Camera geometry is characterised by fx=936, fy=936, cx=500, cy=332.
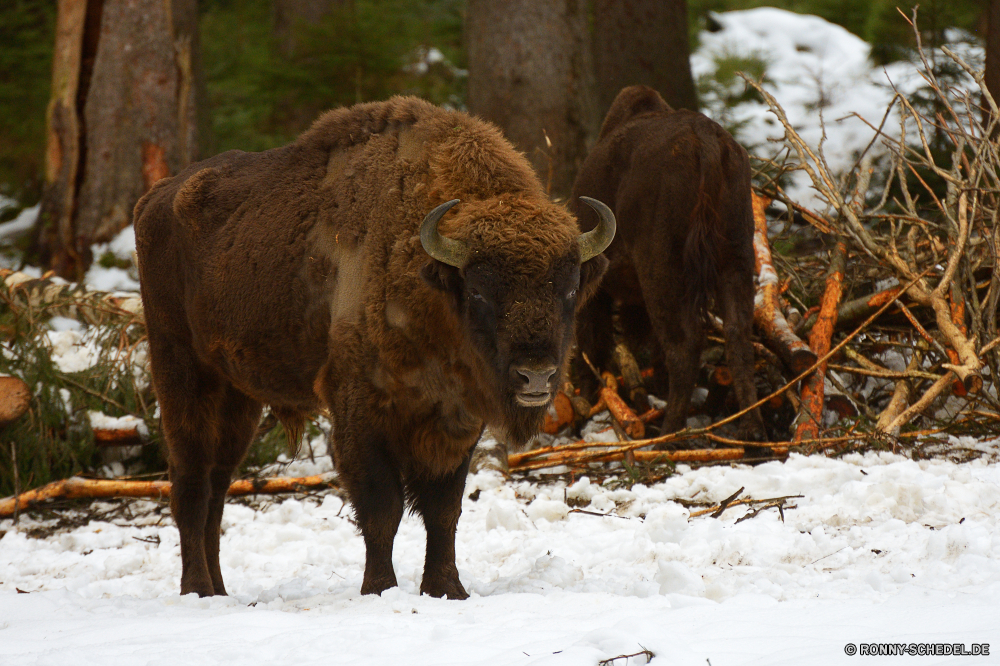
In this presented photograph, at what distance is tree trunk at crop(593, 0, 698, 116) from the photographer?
991cm

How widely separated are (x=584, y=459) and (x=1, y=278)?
4.87m

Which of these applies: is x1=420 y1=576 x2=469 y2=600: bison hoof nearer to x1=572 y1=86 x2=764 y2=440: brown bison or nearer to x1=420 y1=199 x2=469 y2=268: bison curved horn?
x1=420 y1=199 x2=469 y2=268: bison curved horn

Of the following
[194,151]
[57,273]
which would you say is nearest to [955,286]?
[194,151]

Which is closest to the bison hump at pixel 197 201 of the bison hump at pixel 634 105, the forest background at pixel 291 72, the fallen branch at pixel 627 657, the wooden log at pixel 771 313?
the fallen branch at pixel 627 657

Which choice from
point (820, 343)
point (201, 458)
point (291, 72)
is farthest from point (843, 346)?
point (291, 72)

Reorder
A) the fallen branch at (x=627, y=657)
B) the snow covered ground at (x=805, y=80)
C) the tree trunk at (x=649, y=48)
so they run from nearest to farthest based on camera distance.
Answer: the fallen branch at (x=627, y=657)
the tree trunk at (x=649, y=48)
the snow covered ground at (x=805, y=80)

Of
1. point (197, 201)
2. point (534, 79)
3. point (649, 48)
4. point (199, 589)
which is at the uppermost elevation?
point (649, 48)

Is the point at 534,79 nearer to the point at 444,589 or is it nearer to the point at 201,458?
the point at 201,458

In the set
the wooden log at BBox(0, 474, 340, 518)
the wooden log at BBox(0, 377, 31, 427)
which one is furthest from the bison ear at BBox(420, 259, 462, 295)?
the wooden log at BBox(0, 377, 31, 427)

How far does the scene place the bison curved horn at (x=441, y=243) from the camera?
3.89 metres

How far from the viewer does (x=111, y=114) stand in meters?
10.6

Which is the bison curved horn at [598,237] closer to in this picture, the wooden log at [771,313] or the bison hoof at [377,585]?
the bison hoof at [377,585]

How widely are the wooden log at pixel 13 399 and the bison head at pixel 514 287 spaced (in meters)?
3.88

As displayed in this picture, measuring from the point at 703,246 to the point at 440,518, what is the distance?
9.61 feet
